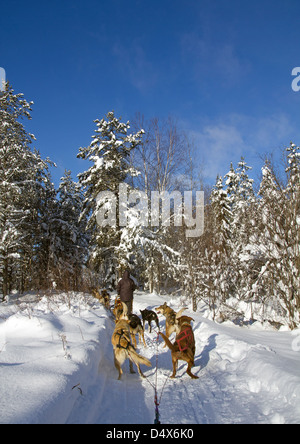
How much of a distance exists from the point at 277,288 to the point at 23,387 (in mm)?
8369

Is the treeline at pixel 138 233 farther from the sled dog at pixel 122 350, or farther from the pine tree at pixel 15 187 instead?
the sled dog at pixel 122 350

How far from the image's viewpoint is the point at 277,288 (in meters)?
8.88

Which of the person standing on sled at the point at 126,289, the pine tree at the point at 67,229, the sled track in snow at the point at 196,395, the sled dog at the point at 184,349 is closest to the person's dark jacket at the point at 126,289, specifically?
the person standing on sled at the point at 126,289

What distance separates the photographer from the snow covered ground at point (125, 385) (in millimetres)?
2941

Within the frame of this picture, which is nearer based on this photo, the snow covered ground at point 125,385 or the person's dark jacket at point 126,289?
the snow covered ground at point 125,385

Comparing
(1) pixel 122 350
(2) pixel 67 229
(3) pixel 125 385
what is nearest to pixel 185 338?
(1) pixel 122 350

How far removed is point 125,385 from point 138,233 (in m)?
11.1

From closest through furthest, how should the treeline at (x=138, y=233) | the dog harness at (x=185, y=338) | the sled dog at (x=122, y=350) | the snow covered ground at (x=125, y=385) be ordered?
the snow covered ground at (x=125, y=385)
the sled dog at (x=122, y=350)
the dog harness at (x=185, y=338)
the treeline at (x=138, y=233)

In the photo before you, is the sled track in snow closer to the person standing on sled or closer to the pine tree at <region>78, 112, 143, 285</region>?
the person standing on sled

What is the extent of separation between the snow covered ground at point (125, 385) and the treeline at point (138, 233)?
422 cm

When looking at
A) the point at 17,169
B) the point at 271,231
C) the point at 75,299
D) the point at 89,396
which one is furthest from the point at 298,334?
the point at 17,169

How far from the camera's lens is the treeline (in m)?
8.88
